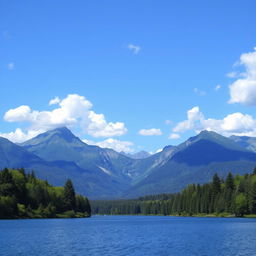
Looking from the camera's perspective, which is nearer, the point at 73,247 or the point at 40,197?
the point at 73,247

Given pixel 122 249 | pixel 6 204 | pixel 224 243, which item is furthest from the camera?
pixel 6 204

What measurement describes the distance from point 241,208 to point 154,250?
127 meters

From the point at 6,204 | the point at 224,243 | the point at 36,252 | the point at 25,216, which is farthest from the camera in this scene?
the point at 25,216

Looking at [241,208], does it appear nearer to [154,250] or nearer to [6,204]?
[6,204]

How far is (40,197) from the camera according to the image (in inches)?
7840

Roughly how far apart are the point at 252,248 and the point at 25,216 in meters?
124

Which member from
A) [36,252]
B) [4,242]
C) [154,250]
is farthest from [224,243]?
[4,242]

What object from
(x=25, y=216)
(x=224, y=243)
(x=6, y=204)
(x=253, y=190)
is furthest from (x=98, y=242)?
(x=253, y=190)

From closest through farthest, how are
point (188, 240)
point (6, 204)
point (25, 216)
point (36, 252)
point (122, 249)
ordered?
1. point (36, 252)
2. point (122, 249)
3. point (188, 240)
4. point (6, 204)
5. point (25, 216)

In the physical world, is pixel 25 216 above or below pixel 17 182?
below

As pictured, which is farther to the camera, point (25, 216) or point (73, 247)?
point (25, 216)

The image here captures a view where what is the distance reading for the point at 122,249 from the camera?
266 ft

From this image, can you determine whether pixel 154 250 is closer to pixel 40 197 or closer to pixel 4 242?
pixel 4 242

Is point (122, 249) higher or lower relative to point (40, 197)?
lower
